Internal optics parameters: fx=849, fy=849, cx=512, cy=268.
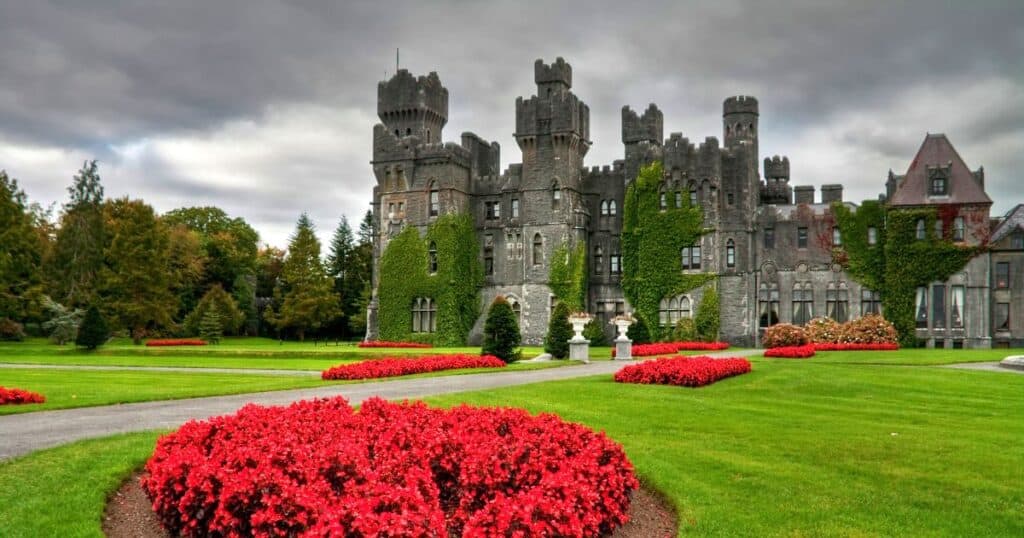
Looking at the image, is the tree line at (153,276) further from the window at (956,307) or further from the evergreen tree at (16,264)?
the window at (956,307)

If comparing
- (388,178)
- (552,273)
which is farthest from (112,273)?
(552,273)

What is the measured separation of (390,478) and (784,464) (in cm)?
578

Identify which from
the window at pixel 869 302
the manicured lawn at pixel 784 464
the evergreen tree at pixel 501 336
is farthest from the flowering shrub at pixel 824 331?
the manicured lawn at pixel 784 464

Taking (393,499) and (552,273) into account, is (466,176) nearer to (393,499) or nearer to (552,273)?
(552,273)

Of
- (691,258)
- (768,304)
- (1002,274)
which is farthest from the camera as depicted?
(691,258)

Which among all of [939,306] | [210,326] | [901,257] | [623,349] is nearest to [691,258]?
[901,257]

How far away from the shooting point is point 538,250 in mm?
58594

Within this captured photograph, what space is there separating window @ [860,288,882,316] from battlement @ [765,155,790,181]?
45.1 ft

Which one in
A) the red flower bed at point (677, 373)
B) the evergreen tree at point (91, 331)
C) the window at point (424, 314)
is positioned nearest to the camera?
the red flower bed at point (677, 373)

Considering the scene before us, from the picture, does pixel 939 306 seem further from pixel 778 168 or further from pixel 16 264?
pixel 16 264

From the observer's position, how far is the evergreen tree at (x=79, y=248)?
67812 mm

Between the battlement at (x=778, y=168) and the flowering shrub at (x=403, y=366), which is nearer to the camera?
the flowering shrub at (x=403, y=366)

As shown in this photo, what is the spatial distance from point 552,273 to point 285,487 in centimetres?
4988

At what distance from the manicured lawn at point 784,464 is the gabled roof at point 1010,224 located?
34667mm
